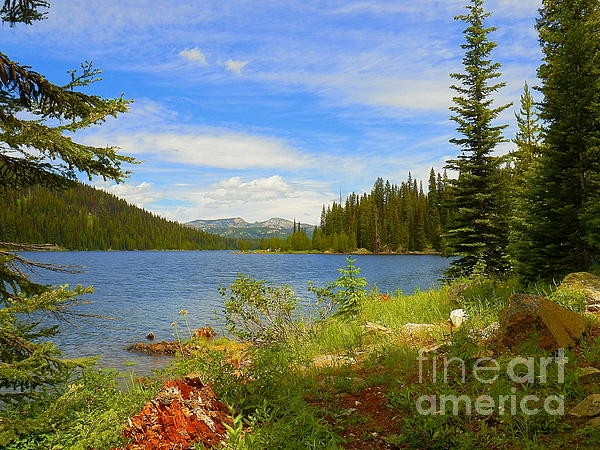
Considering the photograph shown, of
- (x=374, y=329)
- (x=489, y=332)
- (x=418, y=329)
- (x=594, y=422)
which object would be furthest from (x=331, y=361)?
(x=594, y=422)

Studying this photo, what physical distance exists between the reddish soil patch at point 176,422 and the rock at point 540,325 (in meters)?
4.66

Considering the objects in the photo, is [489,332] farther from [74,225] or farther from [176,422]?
[74,225]

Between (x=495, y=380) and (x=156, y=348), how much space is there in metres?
13.6

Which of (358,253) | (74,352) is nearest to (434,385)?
(74,352)

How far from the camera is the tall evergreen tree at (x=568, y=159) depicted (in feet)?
36.9

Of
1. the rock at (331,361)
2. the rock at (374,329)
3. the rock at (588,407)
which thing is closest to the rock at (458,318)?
the rock at (374,329)

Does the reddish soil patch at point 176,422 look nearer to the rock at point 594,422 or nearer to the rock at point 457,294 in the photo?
the rock at point 594,422

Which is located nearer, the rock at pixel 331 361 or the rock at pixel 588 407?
the rock at pixel 588 407

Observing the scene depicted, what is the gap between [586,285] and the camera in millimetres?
8477

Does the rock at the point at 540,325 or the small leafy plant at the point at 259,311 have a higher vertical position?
the rock at the point at 540,325

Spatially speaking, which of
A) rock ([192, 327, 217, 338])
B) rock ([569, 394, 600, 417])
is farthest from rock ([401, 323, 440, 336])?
rock ([192, 327, 217, 338])

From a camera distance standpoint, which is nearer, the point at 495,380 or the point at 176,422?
the point at 176,422

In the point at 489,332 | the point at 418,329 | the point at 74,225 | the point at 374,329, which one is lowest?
the point at 374,329

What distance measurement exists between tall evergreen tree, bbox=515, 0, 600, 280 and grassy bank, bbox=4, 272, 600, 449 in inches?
192
